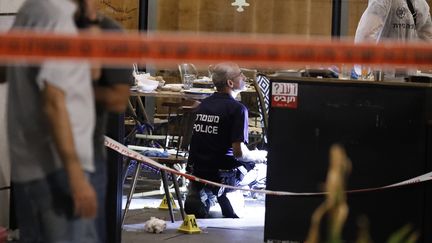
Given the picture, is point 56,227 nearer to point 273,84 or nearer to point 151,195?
point 273,84

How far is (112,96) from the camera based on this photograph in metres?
2.46

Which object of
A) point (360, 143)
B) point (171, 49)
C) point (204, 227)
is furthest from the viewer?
point (204, 227)

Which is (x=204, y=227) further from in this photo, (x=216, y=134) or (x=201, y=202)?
(x=216, y=134)

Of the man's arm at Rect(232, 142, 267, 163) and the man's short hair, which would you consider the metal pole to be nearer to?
the man's short hair

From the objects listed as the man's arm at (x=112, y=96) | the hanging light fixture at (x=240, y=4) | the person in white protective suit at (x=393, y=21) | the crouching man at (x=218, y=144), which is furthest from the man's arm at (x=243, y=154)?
the hanging light fixture at (x=240, y=4)

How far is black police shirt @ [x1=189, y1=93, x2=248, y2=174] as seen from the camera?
6977 mm

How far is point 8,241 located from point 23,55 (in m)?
3.59

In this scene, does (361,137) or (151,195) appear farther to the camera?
(151,195)

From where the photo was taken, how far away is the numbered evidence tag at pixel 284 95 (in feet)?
17.8

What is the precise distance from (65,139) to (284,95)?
3.11 m

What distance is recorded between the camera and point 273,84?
545cm

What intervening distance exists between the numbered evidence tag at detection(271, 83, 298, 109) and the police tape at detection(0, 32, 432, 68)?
292 centimetres

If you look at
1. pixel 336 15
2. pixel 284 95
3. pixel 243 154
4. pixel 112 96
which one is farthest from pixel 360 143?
pixel 336 15

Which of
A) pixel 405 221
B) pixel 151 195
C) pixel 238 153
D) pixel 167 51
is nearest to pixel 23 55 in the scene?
pixel 167 51
